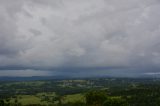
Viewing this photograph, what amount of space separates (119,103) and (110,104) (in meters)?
8.18

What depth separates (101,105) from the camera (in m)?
199

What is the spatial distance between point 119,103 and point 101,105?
13745 mm

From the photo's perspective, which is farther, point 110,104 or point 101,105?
point 101,105

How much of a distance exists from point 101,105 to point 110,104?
51.6 ft

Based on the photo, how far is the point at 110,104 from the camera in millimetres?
183750

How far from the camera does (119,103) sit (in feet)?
622
